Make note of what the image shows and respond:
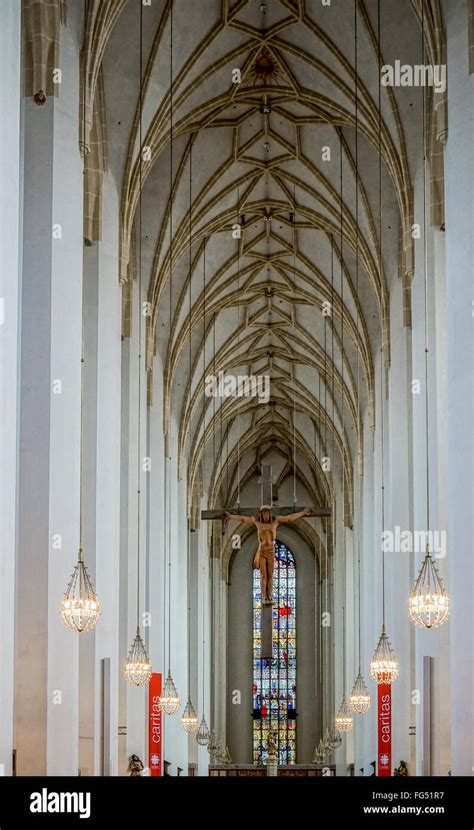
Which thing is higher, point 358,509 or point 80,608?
point 358,509

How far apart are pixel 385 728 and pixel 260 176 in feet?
47.0

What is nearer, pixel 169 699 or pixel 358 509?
pixel 169 699

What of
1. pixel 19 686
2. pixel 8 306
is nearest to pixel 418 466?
pixel 19 686

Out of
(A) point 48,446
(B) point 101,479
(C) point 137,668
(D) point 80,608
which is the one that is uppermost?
(B) point 101,479

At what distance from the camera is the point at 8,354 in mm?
14953

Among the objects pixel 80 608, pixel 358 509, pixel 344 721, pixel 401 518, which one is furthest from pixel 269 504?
pixel 80 608

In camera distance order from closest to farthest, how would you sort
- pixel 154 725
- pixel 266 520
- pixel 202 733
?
pixel 154 725 → pixel 266 520 → pixel 202 733

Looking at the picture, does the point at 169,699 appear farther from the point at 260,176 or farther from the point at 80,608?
the point at 260,176

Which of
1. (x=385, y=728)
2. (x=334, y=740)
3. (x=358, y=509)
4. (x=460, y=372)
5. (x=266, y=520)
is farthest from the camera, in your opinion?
(x=334, y=740)

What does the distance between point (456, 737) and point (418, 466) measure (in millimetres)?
7687

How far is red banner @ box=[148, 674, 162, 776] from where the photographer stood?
30.5 m

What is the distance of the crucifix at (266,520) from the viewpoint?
30078 mm
